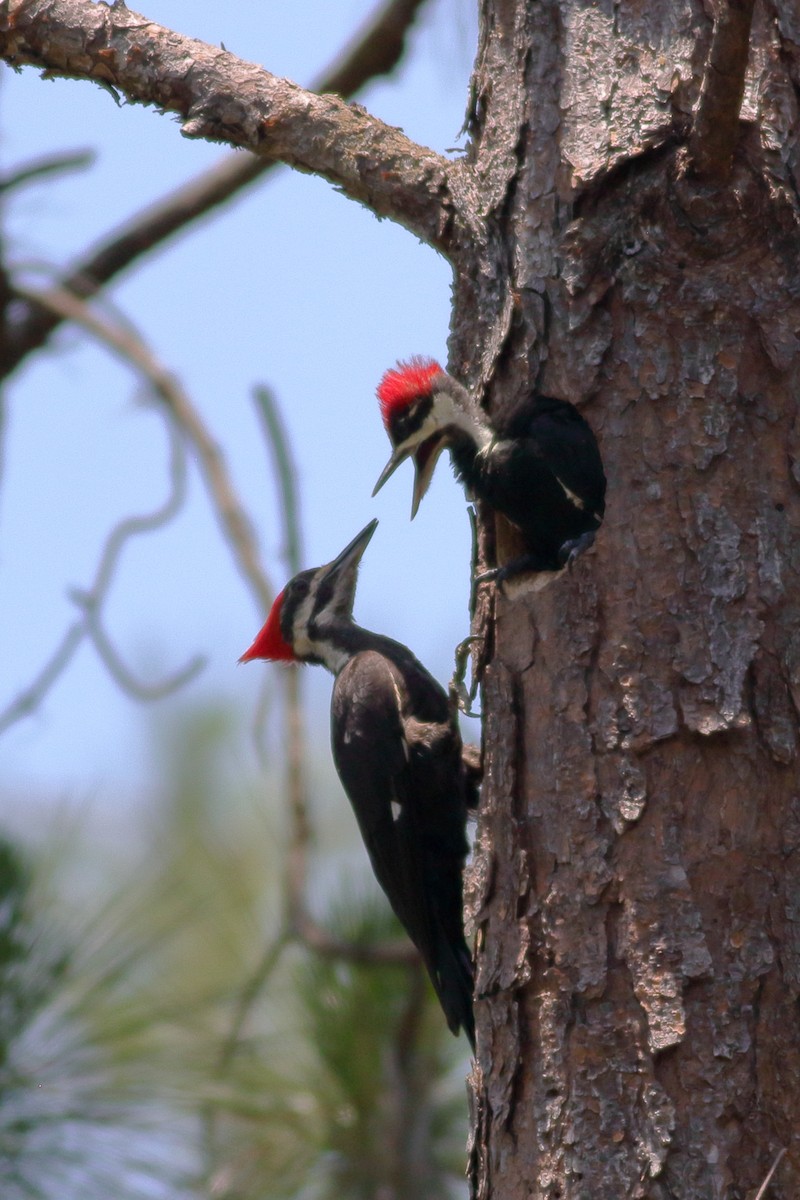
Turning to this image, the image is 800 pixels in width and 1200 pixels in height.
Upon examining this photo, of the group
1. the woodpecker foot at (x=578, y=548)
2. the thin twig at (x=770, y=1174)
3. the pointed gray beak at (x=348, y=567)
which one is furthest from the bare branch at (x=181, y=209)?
the thin twig at (x=770, y=1174)

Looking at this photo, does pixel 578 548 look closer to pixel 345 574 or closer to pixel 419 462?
pixel 419 462

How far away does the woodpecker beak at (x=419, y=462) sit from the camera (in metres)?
2.84

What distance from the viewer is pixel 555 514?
2598 mm

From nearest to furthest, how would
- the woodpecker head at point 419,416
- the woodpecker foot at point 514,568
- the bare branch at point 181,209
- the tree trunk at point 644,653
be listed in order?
the tree trunk at point 644,653
the woodpecker foot at point 514,568
the woodpecker head at point 419,416
the bare branch at point 181,209

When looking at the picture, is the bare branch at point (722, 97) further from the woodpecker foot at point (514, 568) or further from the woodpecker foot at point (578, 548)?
the woodpecker foot at point (514, 568)

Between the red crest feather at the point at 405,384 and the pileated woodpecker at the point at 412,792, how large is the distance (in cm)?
74

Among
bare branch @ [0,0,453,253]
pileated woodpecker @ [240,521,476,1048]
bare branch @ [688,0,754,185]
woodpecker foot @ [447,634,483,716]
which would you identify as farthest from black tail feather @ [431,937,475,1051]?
bare branch @ [688,0,754,185]

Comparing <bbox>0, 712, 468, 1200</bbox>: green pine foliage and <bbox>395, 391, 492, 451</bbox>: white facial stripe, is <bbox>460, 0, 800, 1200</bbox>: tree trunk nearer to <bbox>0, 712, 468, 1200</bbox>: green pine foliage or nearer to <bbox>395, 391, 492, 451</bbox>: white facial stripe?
<bbox>395, 391, 492, 451</bbox>: white facial stripe

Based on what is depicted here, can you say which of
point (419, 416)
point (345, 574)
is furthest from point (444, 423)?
point (345, 574)

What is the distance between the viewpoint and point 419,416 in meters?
2.81

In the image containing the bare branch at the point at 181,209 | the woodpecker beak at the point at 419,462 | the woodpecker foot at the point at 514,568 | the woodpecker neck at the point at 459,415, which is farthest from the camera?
the bare branch at the point at 181,209

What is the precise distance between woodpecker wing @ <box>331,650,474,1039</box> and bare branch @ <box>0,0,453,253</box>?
1.16 m

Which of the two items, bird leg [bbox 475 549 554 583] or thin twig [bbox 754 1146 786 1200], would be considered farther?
bird leg [bbox 475 549 554 583]

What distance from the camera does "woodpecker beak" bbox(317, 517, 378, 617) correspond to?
3688 millimetres
